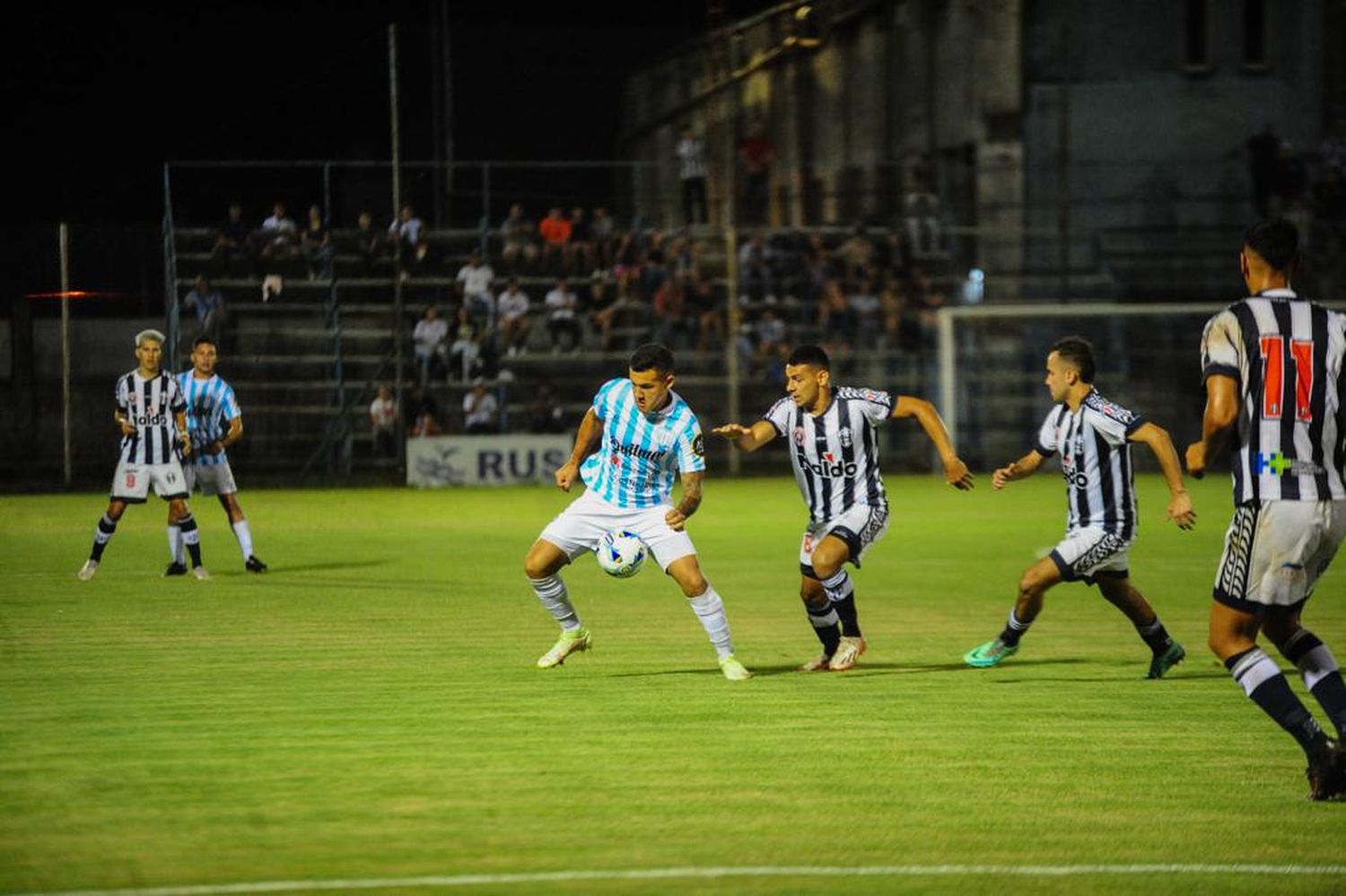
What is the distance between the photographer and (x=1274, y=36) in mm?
36406

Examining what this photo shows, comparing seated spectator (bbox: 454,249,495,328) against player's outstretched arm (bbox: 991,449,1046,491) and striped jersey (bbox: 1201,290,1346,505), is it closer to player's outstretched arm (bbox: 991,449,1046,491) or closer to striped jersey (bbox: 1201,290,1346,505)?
player's outstretched arm (bbox: 991,449,1046,491)

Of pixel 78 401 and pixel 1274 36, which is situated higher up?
pixel 1274 36

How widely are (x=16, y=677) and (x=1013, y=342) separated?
24390 mm

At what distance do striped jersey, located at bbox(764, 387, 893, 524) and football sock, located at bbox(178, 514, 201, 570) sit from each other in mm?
7290

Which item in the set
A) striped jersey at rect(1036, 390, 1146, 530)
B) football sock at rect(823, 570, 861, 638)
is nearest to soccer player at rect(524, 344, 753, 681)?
football sock at rect(823, 570, 861, 638)

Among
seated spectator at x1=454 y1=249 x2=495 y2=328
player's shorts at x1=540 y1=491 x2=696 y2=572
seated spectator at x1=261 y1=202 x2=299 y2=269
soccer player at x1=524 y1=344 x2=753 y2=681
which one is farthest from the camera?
seated spectator at x1=454 y1=249 x2=495 y2=328

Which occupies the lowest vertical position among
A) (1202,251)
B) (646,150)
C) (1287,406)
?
(1287,406)

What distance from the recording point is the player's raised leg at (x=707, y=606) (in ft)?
34.5

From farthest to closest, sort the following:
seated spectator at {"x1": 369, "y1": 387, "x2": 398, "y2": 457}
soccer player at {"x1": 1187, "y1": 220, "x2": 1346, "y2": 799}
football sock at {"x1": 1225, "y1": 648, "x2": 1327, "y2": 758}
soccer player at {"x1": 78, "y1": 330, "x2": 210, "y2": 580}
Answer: seated spectator at {"x1": 369, "y1": 387, "x2": 398, "y2": 457} → soccer player at {"x1": 78, "y1": 330, "x2": 210, "y2": 580} → football sock at {"x1": 1225, "y1": 648, "x2": 1327, "y2": 758} → soccer player at {"x1": 1187, "y1": 220, "x2": 1346, "y2": 799}

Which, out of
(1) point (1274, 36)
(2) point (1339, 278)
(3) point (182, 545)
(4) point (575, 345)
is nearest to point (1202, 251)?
(2) point (1339, 278)

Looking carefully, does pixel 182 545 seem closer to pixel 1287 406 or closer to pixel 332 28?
pixel 1287 406

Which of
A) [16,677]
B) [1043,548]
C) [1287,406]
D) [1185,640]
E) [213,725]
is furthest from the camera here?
[1043,548]

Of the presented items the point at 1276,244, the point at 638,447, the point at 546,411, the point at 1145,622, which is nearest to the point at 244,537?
the point at 638,447

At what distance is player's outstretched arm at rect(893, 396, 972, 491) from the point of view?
34.8 feet
